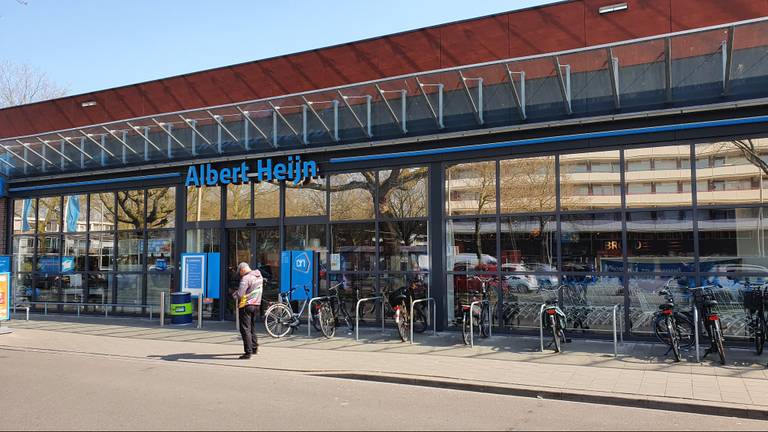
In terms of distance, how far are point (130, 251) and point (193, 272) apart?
10.7 ft

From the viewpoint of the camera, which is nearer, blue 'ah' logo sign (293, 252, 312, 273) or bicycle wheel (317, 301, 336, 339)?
bicycle wheel (317, 301, 336, 339)

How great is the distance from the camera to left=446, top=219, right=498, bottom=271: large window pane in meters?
13.2

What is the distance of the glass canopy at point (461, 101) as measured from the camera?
10.8 metres

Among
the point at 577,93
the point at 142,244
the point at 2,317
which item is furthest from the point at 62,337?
the point at 577,93

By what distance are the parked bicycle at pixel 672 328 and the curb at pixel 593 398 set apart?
2.59 metres

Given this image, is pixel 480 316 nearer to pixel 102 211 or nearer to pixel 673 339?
pixel 673 339

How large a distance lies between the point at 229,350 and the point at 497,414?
6395 mm

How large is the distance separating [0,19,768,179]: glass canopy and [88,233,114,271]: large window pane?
2.12 meters

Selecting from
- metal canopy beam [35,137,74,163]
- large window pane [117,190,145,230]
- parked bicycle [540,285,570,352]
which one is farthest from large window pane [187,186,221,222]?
parked bicycle [540,285,570,352]

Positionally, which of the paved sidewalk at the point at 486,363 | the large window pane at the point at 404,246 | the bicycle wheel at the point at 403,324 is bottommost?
the paved sidewalk at the point at 486,363

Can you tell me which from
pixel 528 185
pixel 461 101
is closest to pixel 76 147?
pixel 461 101

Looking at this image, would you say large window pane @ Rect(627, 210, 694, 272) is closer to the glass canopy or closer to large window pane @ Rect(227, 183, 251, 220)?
the glass canopy

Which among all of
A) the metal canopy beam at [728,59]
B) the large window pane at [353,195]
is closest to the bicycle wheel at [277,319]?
the large window pane at [353,195]

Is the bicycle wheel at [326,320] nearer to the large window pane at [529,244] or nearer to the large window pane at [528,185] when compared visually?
the large window pane at [529,244]
